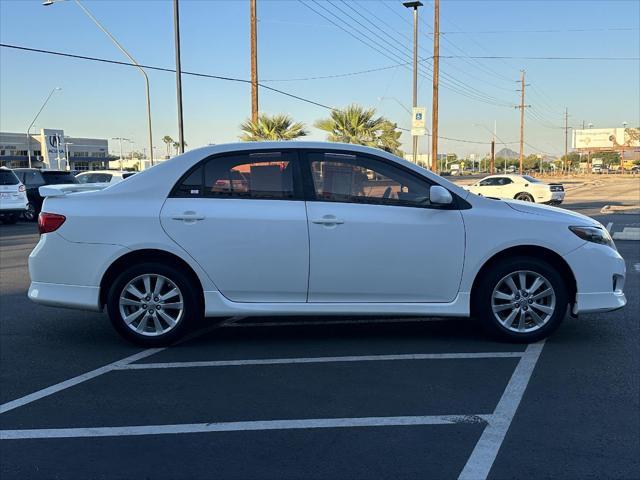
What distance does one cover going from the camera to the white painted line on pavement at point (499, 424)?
3.27m

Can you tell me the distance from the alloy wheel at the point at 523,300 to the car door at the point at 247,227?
1.71m

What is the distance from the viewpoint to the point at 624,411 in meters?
3.99

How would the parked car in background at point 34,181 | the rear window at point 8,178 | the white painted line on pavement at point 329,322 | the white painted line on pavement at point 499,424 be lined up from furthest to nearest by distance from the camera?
the parked car in background at point 34,181 → the rear window at point 8,178 → the white painted line on pavement at point 329,322 → the white painted line on pavement at point 499,424

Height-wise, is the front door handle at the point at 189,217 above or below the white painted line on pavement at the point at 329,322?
above

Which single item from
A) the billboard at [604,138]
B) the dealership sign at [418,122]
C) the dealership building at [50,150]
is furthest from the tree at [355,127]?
the billboard at [604,138]

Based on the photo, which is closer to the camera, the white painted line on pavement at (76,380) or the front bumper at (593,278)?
the white painted line on pavement at (76,380)

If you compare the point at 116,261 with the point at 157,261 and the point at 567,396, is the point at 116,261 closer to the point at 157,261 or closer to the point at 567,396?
the point at 157,261

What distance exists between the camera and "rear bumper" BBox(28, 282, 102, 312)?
5.43 metres

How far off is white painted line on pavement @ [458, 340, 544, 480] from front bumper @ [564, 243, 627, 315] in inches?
26.2

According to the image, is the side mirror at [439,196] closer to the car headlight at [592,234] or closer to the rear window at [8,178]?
the car headlight at [592,234]

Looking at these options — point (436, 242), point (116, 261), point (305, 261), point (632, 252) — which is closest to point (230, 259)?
point (305, 261)

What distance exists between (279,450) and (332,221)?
2242 mm

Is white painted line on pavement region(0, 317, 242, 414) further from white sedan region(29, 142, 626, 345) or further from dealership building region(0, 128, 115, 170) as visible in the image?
dealership building region(0, 128, 115, 170)

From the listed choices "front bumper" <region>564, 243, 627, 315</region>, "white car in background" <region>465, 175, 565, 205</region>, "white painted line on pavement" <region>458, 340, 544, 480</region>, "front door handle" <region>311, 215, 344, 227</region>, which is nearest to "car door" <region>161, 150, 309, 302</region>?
"front door handle" <region>311, 215, 344, 227</region>
